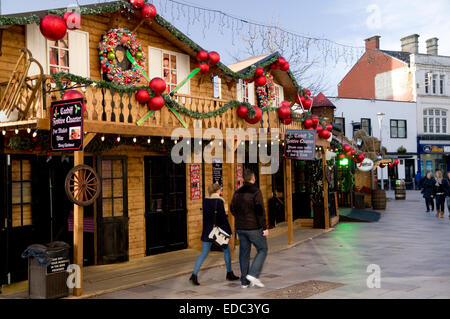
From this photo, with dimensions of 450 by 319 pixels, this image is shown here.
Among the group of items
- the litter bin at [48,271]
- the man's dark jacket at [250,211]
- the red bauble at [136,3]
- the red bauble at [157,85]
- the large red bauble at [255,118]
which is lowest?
the litter bin at [48,271]

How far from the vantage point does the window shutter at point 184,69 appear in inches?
483

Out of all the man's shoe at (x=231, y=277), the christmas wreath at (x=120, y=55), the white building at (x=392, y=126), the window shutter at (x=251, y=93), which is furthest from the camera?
the white building at (x=392, y=126)

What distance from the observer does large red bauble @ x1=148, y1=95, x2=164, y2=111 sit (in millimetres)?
8891

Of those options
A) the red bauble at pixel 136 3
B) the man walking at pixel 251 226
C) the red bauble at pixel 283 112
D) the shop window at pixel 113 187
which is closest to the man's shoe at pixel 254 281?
the man walking at pixel 251 226

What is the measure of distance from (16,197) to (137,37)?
4567mm

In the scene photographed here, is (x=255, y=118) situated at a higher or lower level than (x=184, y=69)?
lower

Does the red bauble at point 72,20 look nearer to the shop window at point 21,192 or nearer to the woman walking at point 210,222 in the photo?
the shop window at point 21,192

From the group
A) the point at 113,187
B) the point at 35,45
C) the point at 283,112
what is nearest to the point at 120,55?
the point at 35,45

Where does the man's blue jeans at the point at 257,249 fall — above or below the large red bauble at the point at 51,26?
below

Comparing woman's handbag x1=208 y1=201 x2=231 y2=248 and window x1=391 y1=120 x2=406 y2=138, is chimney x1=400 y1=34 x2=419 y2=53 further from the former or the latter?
woman's handbag x1=208 y1=201 x2=231 y2=248

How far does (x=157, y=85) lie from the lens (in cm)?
889

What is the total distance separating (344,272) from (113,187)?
5065mm

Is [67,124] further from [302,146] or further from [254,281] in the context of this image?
[302,146]
